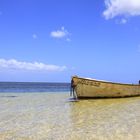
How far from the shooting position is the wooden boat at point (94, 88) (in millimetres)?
19616

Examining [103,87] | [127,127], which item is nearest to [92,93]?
[103,87]

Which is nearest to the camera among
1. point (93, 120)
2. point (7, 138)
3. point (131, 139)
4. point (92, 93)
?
point (131, 139)

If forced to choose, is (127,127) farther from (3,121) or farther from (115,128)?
(3,121)

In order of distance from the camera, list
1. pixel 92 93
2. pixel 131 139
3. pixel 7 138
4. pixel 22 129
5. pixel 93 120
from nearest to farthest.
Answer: pixel 131 139 < pixel 7 138 < pixel 22 129 < pixel 93 120 < pixel 92 93

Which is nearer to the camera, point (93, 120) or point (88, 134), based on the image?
point (88, 134)

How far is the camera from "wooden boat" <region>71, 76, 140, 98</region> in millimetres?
19616

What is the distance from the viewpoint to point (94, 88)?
65.4 feet

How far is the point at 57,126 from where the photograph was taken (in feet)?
32.1

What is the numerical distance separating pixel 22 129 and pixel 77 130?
175 centimetres

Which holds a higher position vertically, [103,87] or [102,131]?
[103,87]

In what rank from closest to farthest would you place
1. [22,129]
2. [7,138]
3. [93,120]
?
[7,138] → [22,129] → [93,120]

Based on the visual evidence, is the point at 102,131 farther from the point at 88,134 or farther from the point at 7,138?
the point at 7,138

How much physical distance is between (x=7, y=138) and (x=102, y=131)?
→ 275 centimetres

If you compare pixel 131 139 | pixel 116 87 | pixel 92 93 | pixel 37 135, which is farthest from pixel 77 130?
pixel 116 87
